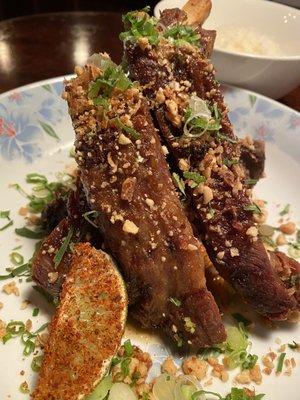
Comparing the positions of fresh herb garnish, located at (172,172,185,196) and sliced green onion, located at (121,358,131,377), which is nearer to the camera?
sliced green onion, located at (121,358,131,377)

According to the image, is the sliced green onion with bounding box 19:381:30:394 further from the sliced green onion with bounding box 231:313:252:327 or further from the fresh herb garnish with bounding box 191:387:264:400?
the sliced green onion with bounding box 231:313:252:327

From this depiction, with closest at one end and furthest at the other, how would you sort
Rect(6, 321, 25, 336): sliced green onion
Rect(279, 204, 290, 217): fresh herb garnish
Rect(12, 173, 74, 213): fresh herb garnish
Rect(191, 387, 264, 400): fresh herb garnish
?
1. Rect(191, 387, 264, 400): fresh herb garnish
2. Rect(6, 321, 25, 336): sliced green onion
3. Rect(12, 173, 74, 213): fresh herb garnish
4. Rect(279, 204, 290, 217): fresh herb garnish

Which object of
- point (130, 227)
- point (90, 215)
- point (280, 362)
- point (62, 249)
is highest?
point (130, 227)

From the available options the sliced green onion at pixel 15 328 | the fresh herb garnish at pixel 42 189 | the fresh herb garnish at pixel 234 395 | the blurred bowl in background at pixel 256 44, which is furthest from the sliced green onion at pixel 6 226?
the blurred bowl in background at pixel 256 44

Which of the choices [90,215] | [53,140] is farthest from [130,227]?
[53,140]

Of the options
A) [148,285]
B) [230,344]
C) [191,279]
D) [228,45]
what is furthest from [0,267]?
[228,45]

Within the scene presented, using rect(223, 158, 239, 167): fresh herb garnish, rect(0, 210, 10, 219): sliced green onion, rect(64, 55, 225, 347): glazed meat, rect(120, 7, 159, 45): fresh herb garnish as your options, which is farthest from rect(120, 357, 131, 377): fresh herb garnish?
rect(120, 7, 159, 45): fresh herb garnish

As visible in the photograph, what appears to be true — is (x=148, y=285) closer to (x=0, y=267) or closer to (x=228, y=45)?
(x=0, y=267)

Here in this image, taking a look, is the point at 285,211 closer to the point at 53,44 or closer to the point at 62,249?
the point at 62,249
